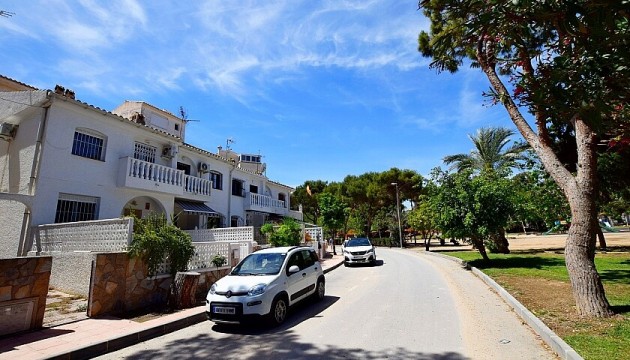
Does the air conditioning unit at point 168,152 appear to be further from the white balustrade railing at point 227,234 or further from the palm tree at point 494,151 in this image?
the palm tree at point 494,151

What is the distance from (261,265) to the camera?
329 inches

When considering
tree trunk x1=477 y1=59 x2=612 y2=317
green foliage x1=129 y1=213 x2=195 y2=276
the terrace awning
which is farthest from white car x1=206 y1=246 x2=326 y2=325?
the terrace awning

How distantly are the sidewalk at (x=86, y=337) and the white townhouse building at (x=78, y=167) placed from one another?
3862 millimetres

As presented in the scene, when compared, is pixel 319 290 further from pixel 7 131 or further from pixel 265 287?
pixel 7 131

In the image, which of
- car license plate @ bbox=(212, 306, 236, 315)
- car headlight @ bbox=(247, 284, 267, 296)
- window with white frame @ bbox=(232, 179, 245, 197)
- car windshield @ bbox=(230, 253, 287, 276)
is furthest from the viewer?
window with white frame @ bbox=(232, 179, 245, 197)

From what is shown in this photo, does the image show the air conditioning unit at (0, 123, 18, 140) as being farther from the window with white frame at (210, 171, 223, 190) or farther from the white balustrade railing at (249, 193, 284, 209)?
the white balustrade railing at (249, 193, 284, 209)

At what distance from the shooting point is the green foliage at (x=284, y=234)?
733 inches

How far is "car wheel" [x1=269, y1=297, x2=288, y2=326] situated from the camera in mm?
7121

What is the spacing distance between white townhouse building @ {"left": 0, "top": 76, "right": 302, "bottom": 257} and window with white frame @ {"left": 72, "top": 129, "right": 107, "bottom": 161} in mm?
39

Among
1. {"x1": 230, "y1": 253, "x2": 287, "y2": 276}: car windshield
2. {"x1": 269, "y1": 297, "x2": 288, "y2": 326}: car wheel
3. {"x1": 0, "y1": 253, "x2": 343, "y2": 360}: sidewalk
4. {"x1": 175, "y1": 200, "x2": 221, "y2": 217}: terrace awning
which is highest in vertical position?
{"x1": 175, "y1": 200, "x2": 221, "y2": 217}: terrace awning

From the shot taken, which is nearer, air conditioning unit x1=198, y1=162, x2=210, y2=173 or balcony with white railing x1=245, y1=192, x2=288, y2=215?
air conditioning unit x1=198, y1=162, x2=210, y2=173

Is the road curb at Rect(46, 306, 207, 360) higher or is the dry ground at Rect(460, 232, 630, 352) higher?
the dry ground at Rect(460, 232, 630, 352)

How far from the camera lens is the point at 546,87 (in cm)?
357

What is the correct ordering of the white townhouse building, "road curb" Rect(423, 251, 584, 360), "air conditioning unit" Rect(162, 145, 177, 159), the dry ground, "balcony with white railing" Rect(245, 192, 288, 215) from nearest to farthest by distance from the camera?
"road curb" Rect(423, 251, 584, 360) → the dry ground → the white townhouse building → "air conditioning unit" Rect(162, 145, 177, 159) → "balcony with white railing" Rect(245, 192, 288, 215)
